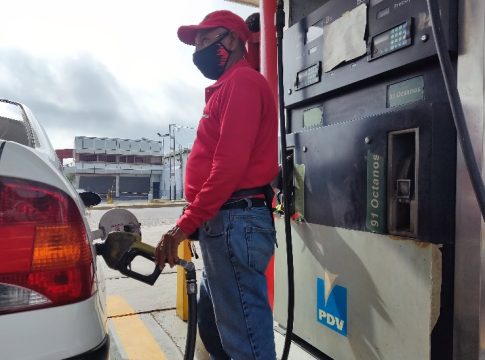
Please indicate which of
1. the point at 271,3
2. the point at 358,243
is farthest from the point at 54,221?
the point at 271,3

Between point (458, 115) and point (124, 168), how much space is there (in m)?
50.4

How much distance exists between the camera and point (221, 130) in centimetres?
159

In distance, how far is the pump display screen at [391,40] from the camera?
5.33 ft

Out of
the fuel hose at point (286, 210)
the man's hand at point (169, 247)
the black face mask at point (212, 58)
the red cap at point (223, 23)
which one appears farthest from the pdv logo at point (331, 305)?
the red cap at point (223, 23)

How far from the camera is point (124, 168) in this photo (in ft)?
161

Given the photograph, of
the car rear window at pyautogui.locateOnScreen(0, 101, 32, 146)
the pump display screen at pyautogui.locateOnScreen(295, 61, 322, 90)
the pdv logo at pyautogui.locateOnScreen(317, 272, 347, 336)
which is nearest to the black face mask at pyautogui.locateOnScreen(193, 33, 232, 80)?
the pump display screen at pyautogui.locateOnScreen(295, 61, 322, 90)

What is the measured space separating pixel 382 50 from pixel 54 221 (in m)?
1.47

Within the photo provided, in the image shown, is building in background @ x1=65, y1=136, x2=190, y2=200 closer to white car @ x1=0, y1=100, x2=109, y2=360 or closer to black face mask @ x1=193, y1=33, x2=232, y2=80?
black face mask @ x1=193, y1=33, x2=232, y2=80

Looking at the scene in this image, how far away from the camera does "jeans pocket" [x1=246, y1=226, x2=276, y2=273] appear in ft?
5.23

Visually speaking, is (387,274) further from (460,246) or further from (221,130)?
(221,130)

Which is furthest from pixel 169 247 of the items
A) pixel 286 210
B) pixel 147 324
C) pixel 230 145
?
pixel 147 324

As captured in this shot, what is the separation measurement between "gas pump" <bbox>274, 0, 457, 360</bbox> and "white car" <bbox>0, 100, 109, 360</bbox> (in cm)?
117

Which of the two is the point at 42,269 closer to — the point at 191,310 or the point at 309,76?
the point at 191,310

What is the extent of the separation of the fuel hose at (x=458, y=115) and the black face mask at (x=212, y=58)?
93 centimetres
